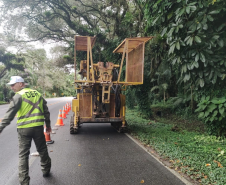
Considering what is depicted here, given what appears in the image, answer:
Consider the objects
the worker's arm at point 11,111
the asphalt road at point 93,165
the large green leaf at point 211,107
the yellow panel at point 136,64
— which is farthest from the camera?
the yellow panel at point 136,64

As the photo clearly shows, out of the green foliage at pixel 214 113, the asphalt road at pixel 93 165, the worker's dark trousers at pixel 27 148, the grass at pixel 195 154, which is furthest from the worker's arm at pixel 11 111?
the green foliage at pixel 214 113

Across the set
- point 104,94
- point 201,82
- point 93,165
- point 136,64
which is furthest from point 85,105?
point 201,82

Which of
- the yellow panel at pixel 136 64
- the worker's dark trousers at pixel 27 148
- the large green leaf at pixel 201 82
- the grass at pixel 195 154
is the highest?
the yellow panel at pixel 136 64

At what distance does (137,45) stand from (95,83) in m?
2.43

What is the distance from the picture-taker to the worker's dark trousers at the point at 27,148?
3730mm

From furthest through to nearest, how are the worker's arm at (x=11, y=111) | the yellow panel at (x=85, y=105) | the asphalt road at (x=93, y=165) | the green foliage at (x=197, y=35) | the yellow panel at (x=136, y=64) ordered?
the yellow panel at (x=85, y=105)
the yellow panel at (x=136, y=64)
the green foliage at (x=197, y=35)
the asphalt road at (x=93, y=165)
the worker's arm at (x=11, y=111)

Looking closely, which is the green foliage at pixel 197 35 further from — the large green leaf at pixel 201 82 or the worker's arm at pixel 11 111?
the worker's arm at pixel 11 111

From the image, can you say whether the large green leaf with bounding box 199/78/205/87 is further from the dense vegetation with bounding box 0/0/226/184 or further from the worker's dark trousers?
the worker's dark trousers

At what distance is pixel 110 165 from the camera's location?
4902mm

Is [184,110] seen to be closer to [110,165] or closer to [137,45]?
[137,45]

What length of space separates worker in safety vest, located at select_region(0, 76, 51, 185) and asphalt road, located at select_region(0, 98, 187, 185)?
1.81 ft

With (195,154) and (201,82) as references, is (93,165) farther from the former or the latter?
(201,82)

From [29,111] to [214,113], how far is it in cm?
533

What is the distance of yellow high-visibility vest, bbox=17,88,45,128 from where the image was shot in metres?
3.88
